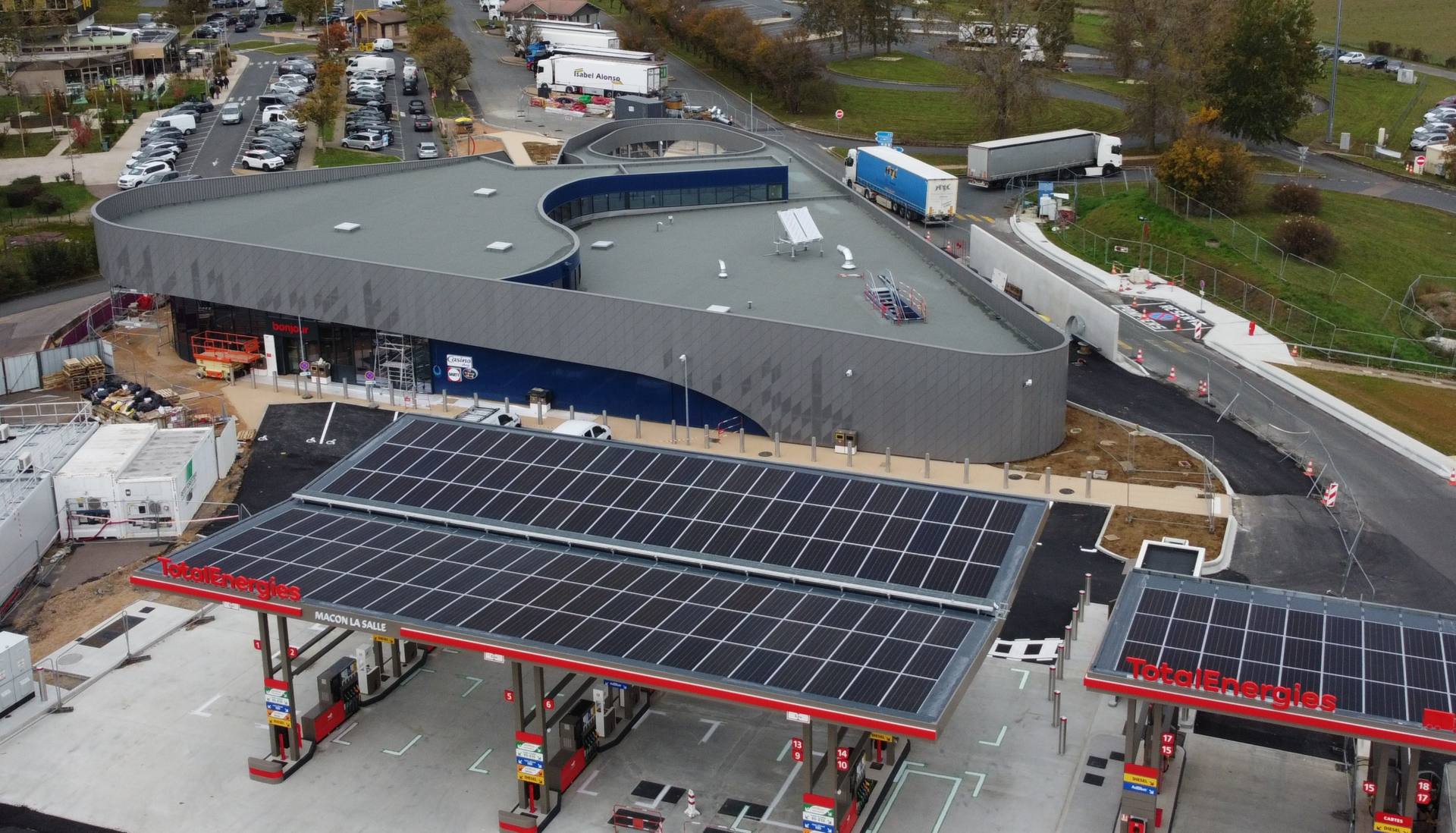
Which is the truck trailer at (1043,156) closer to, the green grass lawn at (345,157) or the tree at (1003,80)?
the tree at (1003,80)

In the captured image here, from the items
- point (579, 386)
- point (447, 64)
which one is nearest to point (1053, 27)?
point (447, 64)

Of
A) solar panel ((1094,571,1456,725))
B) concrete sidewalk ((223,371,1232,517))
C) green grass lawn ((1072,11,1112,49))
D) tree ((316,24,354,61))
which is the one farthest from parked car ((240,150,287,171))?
solar panel ((1094,571,1456,725))

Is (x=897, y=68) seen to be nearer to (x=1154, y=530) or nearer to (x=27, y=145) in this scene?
(x=27, y=145)

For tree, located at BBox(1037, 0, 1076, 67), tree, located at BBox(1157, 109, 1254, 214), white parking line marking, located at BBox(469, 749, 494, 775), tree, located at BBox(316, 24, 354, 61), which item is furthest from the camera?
tree, located at BBox(316, 24, 354, 61)

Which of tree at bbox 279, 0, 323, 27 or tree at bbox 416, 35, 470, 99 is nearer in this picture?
tree at bbox 416, 35, 470, 99

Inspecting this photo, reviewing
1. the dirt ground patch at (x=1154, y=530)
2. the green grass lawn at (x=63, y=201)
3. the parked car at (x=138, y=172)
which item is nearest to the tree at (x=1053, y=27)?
the parked car at (x=138, y=172)

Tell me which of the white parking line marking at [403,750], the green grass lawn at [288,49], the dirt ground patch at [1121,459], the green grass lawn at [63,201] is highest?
the green grass lawn at [288,49]

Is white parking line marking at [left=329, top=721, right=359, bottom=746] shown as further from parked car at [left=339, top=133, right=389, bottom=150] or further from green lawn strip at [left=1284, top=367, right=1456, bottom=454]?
parked car at [left=339, top=133, right=389, bottom=150]
